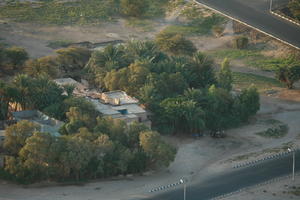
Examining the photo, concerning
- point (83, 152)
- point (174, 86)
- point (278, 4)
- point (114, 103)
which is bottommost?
point (114, 103)

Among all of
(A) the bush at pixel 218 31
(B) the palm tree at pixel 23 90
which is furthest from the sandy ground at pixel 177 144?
(B) the palm tree at pixel 23 90

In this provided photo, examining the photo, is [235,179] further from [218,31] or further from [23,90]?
[218,31]

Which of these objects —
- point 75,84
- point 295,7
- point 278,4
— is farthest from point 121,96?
point 278,4

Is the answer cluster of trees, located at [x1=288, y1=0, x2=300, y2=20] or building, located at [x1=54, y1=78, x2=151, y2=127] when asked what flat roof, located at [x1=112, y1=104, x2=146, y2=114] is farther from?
cluster of trees, located at [x1=288, y1=0, x2=300, y2=20]

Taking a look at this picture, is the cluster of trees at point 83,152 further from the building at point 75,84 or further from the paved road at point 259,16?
the paved road at point 259,16

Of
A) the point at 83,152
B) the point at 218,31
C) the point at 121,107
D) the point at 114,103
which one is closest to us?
the point at 83,152

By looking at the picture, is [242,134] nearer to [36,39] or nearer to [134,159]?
[134,159]
